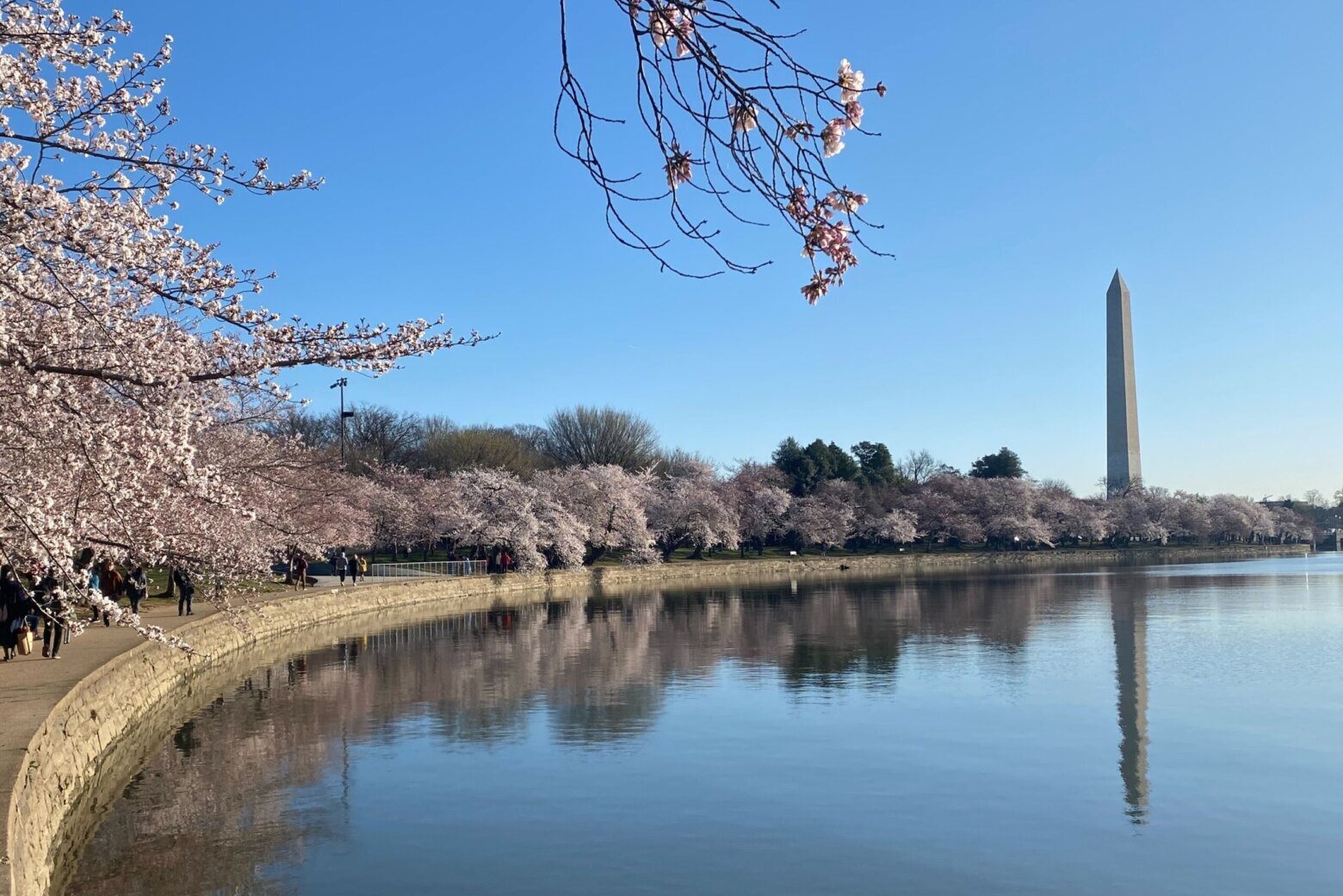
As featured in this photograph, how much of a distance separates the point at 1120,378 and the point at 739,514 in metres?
23.7

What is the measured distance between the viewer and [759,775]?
11.9m

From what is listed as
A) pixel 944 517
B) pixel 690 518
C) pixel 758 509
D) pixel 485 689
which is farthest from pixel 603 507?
pixel 485 689

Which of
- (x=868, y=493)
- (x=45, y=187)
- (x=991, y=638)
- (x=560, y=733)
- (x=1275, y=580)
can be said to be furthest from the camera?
(x=868, y=493)

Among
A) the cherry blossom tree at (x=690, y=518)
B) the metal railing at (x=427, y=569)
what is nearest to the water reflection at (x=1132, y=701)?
the metal railing at (x=427, y=569)

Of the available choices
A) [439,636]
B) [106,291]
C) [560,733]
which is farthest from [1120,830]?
[439,636]

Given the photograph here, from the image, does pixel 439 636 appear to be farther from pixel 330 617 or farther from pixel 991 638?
pixel 991 638

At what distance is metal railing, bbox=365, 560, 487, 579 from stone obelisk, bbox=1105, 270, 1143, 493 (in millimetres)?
39042

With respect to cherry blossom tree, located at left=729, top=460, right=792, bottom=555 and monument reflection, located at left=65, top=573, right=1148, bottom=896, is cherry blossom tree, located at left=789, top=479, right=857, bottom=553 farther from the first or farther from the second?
monument reflection, located at left=65, top=573, right=1148, bottom=896

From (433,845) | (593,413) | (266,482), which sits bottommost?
(433,845)

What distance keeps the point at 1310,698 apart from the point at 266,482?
72.6ft

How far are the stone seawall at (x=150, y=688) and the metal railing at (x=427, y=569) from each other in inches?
76.6

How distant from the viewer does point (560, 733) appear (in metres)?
14.3

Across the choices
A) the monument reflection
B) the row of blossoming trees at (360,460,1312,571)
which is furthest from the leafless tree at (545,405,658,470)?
the monument reflection

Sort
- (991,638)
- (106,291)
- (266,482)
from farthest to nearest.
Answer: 1. (266,482)
2. (991,638)
3. (106,291)
